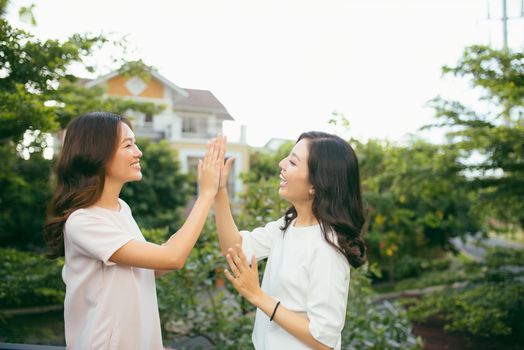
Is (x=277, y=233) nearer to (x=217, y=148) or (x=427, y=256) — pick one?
(x=217, y=148)

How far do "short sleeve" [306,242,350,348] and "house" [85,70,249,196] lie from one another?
12.8 meters

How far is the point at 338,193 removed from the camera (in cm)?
174

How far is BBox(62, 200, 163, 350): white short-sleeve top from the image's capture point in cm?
162

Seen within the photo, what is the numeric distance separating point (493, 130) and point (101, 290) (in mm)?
4005

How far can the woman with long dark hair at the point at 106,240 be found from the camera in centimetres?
163

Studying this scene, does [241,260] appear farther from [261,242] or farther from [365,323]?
[365,323]

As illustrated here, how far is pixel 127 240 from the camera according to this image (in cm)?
163

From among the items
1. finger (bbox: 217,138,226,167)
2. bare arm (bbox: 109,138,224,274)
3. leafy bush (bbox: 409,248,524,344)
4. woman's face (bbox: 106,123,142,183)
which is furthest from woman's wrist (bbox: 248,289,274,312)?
leafy bush (bbox: 409,248,524,344)

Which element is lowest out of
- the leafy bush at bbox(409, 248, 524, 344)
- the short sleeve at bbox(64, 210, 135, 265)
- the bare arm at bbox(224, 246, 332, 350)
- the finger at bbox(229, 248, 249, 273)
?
the leafy bush at bbox(409, 248, 524, 344)

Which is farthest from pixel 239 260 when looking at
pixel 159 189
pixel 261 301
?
pixel 159 189

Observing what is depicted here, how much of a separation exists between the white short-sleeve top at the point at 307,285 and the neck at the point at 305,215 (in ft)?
0.13

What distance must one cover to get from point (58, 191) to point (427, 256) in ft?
39.1

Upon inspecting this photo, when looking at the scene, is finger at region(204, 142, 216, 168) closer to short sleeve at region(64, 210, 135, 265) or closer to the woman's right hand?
the woman's right hand

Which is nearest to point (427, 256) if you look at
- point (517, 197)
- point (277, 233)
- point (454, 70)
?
point (517, 197)
